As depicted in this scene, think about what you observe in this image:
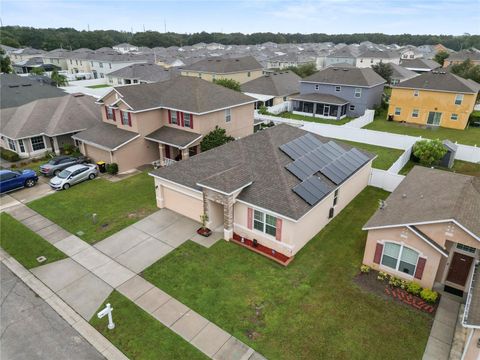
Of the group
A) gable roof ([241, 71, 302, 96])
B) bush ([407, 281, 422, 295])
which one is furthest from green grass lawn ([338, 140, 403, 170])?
gable roof ([241, 71, 302, 96])

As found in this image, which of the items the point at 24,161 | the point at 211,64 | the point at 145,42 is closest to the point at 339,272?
the point at 24,161

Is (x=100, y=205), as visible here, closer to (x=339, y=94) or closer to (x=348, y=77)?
(x=339, y=94)

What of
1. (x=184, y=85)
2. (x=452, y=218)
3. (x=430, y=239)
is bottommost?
(x=430, y=239)

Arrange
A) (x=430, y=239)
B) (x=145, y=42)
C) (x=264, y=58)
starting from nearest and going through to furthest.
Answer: (x=430, y=239) → (x=264, y=58) → (x=145, y=42)

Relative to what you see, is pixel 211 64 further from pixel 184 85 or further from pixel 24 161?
pixel 24 161

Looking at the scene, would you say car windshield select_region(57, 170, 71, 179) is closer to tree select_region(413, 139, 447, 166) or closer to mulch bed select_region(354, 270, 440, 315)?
mulch bed select_region(354, 270, 440, 315)
